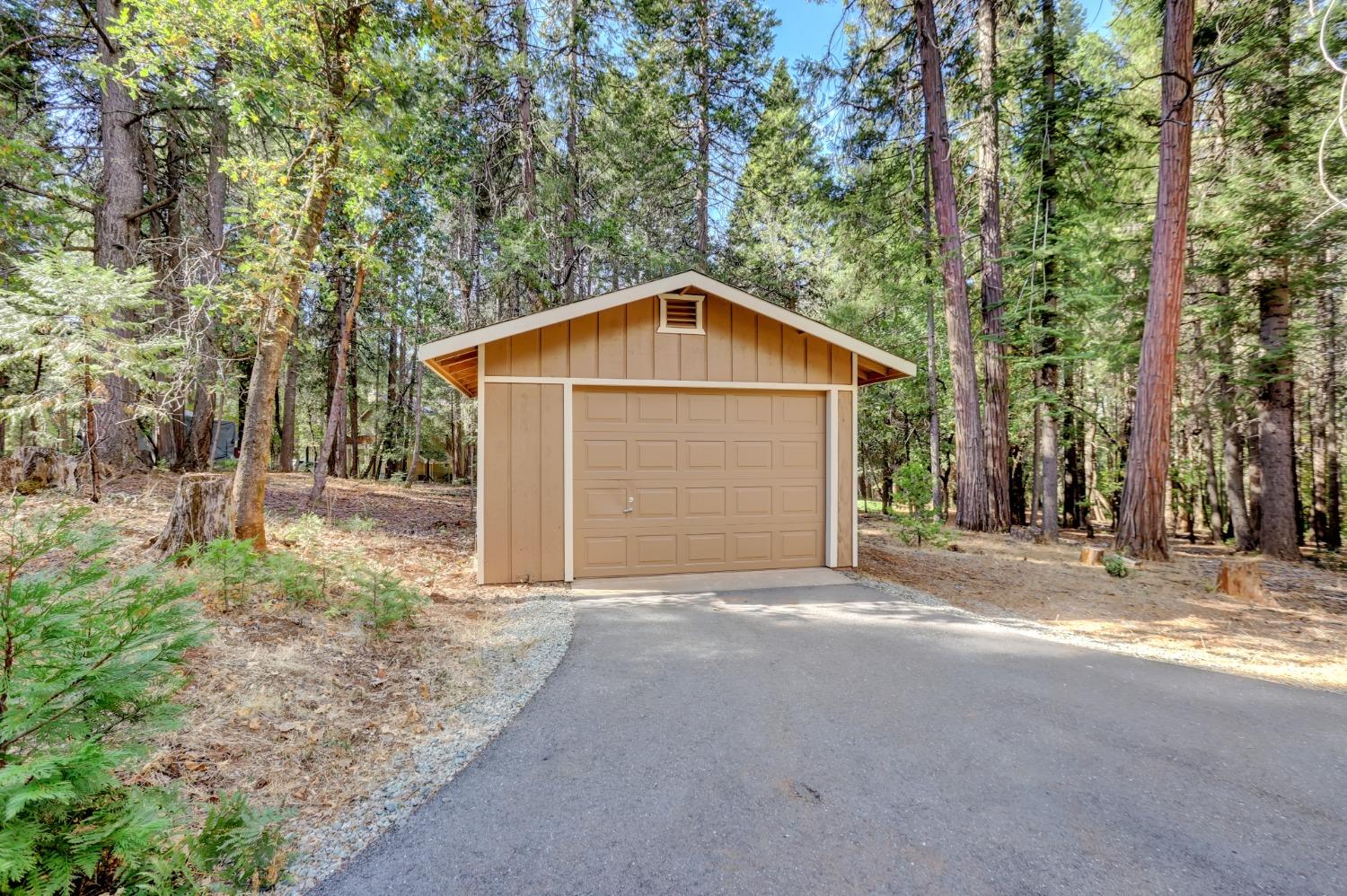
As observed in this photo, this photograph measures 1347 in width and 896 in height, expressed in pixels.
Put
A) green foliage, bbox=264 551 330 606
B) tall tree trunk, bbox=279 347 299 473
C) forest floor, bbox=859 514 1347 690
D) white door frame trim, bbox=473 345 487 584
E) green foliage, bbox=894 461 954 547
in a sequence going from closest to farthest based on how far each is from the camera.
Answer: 1. green foliage, bbox=264 551 330 606
2. forest floor, bbox=859 514 1347 690
3. white door frame trim, bbox=473 345 487 584
4. green foliage, bbox=894 461 954 547
5. tall tree trunk, bbox=279 347 299 473

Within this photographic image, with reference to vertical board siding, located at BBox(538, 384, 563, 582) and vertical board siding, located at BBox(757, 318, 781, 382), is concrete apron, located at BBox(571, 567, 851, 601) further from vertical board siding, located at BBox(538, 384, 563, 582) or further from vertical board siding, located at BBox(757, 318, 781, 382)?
vertical board siding, located at BBox(757, 318, 781, 382)

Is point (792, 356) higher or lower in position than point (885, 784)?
higher

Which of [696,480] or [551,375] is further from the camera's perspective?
[696,480]

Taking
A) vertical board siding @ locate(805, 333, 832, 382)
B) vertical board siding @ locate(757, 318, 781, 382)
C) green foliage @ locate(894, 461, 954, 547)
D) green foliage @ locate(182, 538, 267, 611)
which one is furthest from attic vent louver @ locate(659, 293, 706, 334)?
green foliage @ locate(894, 461, 954, 547)

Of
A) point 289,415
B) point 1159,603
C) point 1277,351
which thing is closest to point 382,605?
point 1159,603

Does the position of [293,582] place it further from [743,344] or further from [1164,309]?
[1164,309]

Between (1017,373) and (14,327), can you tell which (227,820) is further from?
(1017,373)

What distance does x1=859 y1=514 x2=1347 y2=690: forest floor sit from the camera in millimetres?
4566

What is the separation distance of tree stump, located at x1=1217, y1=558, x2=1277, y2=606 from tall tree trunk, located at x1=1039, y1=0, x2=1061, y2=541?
13.3 ft

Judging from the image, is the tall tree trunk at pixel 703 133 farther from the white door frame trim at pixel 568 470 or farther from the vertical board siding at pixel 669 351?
the white door frame trim at pixel 568 470

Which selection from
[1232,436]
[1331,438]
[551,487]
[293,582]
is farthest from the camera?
[1331,438]

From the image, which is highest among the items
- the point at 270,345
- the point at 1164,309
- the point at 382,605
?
the point at 1164,309

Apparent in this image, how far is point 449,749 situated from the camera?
2.82 m

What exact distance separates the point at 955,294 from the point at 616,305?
7.60 m
